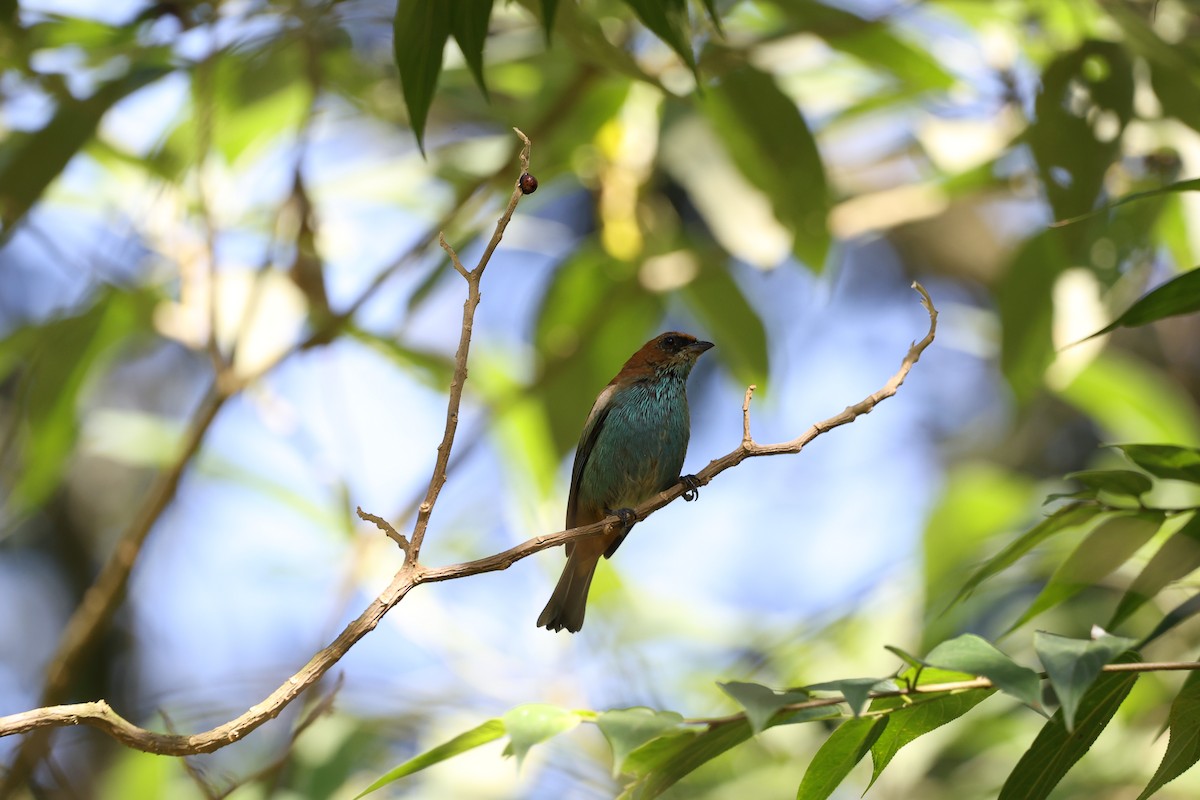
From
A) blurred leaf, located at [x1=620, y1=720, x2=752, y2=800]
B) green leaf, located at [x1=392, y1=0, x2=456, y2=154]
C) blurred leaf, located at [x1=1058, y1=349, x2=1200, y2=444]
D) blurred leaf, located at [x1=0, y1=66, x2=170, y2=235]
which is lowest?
blurred leaf, located at [x1=1058, y1=349, x2=1200, y2=444]

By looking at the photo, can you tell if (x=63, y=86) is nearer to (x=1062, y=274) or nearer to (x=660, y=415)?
(x=660, y=415)

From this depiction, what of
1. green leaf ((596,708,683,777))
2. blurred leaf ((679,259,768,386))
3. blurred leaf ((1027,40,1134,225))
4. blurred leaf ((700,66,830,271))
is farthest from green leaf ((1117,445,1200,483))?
blurred leaf ((679,259,768,386))

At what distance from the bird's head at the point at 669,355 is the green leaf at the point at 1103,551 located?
1.84 m

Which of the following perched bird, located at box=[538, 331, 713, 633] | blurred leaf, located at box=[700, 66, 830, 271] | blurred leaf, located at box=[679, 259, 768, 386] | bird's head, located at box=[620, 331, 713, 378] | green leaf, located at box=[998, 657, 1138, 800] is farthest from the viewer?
blurred leaf, located at box=[679, 259, 768, 386]

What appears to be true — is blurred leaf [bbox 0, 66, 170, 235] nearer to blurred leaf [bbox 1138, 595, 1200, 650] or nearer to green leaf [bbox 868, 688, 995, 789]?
green leaf [bbox 868, 688, 995, 789]

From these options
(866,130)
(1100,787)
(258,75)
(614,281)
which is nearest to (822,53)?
(866,130)

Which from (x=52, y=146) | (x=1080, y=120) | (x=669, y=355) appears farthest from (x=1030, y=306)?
(x=52, y=146)

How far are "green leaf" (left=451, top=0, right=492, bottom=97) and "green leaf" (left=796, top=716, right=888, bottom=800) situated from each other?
134 cm

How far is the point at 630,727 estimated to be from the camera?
1971 millimetres

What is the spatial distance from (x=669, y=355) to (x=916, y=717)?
2136mm

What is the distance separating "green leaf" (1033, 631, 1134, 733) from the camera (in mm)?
1612

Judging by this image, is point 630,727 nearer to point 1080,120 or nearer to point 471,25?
point 471,25

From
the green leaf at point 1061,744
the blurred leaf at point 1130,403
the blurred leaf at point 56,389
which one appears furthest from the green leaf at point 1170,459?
the blurred leaf at point 56,389

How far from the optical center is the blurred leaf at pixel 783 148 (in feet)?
11.5
